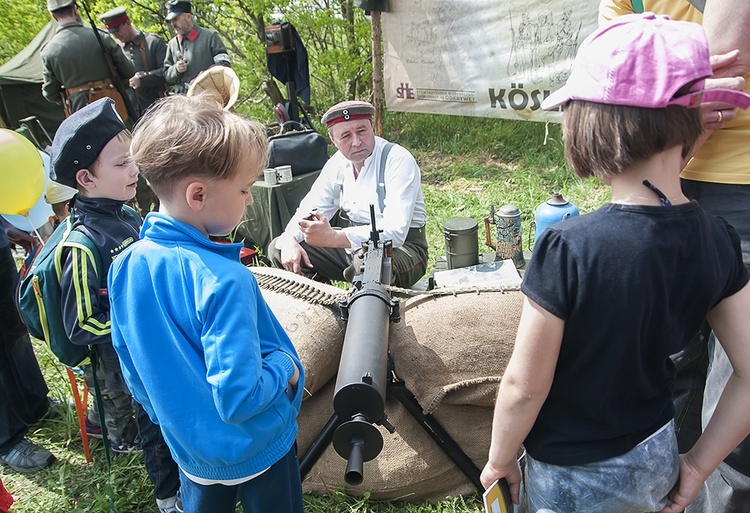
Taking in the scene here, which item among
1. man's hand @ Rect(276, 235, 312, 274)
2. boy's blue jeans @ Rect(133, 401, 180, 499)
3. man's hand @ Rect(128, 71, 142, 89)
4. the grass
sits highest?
man's hand @ Rect(128, 71, 142, 89)

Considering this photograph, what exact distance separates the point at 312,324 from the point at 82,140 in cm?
112

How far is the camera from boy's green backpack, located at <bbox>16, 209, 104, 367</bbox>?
2068 millimetres

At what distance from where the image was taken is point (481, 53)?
21.6ft

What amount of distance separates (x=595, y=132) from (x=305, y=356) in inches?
62.3

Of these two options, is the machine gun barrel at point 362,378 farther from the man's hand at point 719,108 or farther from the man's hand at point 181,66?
the man's hand at point 181,66

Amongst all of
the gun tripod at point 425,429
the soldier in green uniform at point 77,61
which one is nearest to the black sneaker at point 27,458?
the gun tripod at point 425,429

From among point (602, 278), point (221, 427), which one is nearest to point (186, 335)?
point (221, 427)

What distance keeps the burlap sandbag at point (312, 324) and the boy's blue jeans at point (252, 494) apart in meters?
0.74

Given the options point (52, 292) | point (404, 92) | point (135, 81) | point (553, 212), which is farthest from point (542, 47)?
point (52, 292)

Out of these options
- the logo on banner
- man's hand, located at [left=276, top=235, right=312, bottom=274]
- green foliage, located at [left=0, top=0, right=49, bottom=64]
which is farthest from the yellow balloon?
green foliage, located at [left=0, top=0, right=49, bottom=64]

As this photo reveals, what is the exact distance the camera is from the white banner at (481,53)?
6.00 metres

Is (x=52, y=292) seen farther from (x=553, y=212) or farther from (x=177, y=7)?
(x=177, y=7)

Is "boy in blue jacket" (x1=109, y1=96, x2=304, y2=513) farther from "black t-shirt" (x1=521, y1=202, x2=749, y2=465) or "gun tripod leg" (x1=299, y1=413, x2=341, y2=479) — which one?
"gun tripod leg" (x1=299, y1=413, x2=341, y2=479)

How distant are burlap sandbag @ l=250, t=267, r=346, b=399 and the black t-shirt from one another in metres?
1.29
